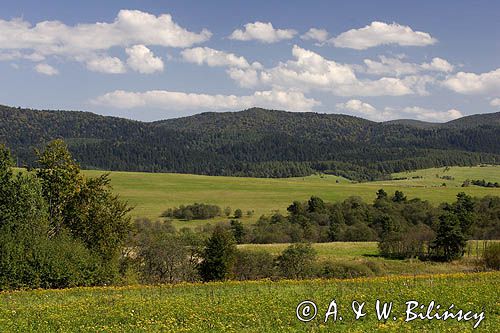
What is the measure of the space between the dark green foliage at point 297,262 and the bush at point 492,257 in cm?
2048

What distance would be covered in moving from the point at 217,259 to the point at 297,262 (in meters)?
10.3

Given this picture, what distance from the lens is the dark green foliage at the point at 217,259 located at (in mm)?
51075

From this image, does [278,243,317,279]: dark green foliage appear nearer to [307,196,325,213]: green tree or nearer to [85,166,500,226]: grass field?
[307,196,325,213]: green tree

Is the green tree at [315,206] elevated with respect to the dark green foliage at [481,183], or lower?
lower

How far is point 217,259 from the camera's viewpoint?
168 feet

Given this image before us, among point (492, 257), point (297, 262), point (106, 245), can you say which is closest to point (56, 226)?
point (106, 245)

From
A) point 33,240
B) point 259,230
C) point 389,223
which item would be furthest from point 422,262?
point 33,240

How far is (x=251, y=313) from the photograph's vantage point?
20.0 metres

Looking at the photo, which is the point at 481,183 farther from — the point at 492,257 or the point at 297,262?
the point at 297,262

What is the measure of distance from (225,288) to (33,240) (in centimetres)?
1593

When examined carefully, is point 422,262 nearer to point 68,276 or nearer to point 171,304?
point 68,276

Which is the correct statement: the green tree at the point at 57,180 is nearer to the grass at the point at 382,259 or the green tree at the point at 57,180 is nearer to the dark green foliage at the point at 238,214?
the grass at the point at 382,259

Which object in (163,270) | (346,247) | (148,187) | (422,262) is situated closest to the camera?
(163,270)

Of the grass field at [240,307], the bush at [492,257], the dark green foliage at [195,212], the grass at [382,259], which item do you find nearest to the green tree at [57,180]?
the grass field at [240,307]
